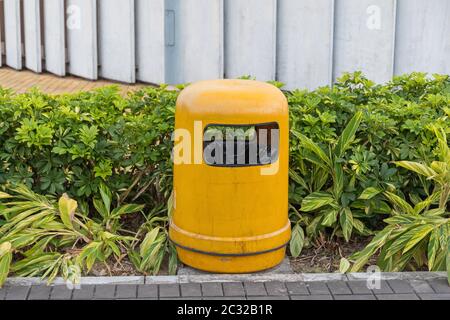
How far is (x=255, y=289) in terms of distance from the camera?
5.06 metres

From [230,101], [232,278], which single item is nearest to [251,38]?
[230,101]

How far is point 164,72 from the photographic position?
39.1 ft

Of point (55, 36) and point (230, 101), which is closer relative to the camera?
point (230, 101)

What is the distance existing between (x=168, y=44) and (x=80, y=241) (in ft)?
21.8

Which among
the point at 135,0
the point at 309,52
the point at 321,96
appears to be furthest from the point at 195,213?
the point at 135,0

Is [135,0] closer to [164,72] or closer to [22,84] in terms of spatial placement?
[164,72]

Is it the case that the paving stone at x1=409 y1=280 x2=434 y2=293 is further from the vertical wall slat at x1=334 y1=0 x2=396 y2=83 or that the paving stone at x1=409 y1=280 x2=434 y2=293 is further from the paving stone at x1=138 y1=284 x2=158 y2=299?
the vertical wall slat at x1=334 y1=0 x2=396 y2=83

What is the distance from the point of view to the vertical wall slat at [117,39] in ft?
39.3

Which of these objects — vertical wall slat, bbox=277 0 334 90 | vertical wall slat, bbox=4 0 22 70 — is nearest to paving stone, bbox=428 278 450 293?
vertical wall slat, bbox=277 0 334 90

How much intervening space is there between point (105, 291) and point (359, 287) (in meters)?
1.67

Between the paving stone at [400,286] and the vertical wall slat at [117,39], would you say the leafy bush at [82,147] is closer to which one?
the paving stone at [400,286]

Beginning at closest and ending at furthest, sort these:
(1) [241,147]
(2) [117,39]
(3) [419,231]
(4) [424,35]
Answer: (3) [419,231], (1) [241,147], (4) [424,35], (2) [117,39]

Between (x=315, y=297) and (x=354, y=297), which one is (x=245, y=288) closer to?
(x=315, y=297)

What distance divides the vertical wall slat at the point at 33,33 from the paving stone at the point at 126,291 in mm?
8972
